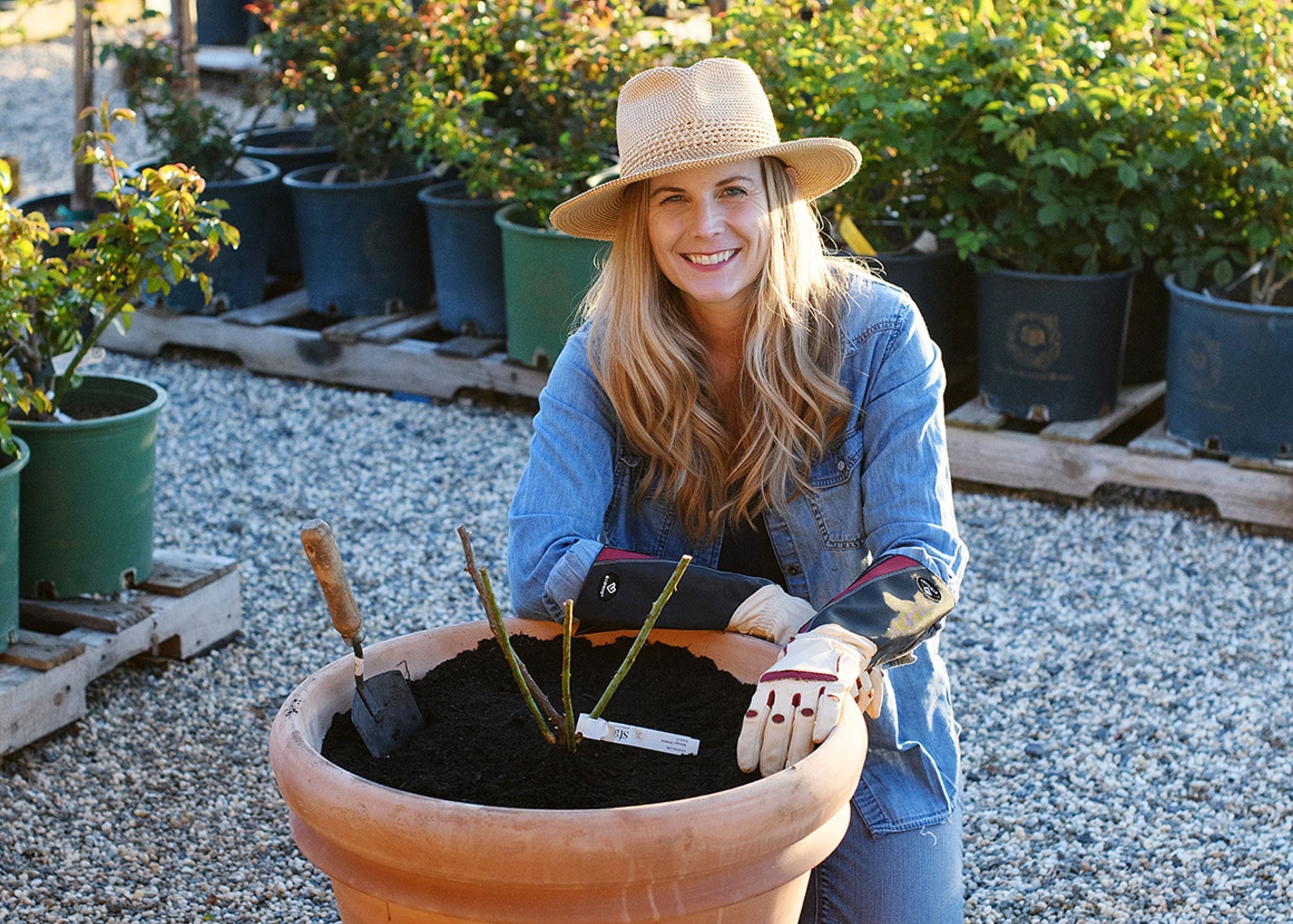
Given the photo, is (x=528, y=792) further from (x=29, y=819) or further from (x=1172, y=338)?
(x=1172, y=338)

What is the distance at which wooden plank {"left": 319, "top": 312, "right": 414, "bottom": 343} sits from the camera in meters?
4.46

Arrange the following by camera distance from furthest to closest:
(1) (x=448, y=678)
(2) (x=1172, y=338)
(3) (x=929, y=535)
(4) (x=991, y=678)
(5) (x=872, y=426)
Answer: (2) (x=1172, y=338)
(4) (x=991, y=678)
(5) (x=872, y=426)
(3) (x=929, y=535)
(1) (x=448, y=678)

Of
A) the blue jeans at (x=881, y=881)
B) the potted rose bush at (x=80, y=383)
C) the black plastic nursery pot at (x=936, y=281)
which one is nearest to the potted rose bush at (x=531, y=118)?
the black plastic nursery pot at (x=936, y=281)

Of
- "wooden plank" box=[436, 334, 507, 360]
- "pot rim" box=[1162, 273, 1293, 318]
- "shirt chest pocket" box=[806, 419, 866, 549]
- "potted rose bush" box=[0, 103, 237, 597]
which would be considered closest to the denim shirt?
"shirt chest pocket" box=[806, 419, 866, 549]

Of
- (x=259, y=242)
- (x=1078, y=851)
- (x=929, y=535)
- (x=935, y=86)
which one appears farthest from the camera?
(x=259, y=242)

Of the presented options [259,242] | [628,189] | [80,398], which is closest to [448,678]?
[628,189]

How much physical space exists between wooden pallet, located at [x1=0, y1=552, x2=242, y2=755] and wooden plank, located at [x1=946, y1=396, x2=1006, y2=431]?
6.06ft

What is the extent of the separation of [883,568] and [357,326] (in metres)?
3.22

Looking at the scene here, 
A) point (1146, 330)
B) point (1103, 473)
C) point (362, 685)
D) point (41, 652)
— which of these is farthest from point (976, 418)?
point (362, 685)

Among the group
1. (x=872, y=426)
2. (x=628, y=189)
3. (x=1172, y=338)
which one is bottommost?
(x=1172, y=338)

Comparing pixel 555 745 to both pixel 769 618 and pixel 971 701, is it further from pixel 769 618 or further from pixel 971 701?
pixel 971 701

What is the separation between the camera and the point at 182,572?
9.28 ft

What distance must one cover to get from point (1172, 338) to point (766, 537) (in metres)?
1.92

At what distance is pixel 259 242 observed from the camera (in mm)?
4703
